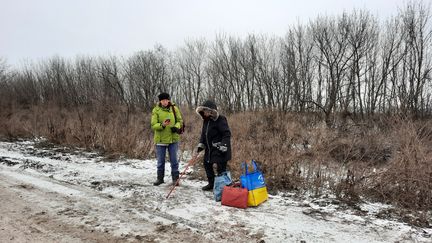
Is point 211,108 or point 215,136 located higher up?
point 211,108

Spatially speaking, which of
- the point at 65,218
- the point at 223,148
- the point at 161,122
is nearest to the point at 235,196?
the point at 223,148

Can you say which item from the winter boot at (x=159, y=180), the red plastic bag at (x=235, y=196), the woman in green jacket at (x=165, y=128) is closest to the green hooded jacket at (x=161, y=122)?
the woman in green jacket at (x=165, y=128)

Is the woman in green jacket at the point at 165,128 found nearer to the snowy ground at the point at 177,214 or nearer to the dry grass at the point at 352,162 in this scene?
the snowy ground at the point at 177,214

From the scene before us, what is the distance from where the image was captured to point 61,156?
10031mm

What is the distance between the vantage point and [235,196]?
5.37 metres

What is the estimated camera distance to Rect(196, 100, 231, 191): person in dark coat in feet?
19.3

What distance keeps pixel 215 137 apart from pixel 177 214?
5.46ft

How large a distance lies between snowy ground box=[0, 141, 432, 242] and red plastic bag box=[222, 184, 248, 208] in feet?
0.47

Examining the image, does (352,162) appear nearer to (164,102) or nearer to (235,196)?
(235,196)

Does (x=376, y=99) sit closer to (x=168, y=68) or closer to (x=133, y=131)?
(x=133, y=131)

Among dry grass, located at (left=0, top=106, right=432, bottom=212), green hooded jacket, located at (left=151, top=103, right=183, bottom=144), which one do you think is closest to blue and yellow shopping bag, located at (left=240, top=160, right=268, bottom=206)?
dry grass, located at (left=0, top=106, right=432, bottom=212)

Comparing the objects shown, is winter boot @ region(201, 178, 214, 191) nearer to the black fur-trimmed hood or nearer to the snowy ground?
the snowy ground

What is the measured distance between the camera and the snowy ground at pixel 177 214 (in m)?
4.27

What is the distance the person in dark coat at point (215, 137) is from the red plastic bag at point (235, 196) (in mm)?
559
